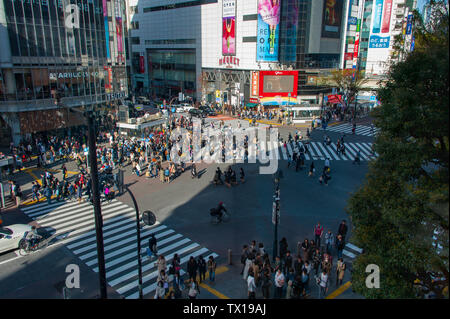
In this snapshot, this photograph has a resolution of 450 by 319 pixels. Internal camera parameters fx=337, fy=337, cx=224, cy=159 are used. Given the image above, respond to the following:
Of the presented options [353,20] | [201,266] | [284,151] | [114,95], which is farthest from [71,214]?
[353,20]

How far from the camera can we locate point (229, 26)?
205 ft

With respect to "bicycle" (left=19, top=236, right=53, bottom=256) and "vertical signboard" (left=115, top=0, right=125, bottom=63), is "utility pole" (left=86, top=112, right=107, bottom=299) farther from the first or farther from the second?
"vertical signboard" (left=115, top=0, right=125, bottom=63)

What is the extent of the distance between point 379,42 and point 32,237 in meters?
80.5

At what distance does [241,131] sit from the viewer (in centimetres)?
4397

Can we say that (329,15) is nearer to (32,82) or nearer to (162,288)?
(32,82)

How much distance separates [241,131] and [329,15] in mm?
31817

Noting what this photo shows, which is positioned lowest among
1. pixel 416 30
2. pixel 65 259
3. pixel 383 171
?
pixel 65 259

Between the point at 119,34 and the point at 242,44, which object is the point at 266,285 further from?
the point at 242,44

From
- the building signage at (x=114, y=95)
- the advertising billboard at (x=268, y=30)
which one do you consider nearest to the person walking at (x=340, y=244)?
the building signage at (x=114, y=95)

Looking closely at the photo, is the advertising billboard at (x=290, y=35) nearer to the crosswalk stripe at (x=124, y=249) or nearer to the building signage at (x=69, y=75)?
the building signage at (x=69, y=75)

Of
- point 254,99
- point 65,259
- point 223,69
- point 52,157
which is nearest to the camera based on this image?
point 65,259

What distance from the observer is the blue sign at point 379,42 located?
76062 mm

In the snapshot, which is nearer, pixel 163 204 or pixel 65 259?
pixel 65 259
